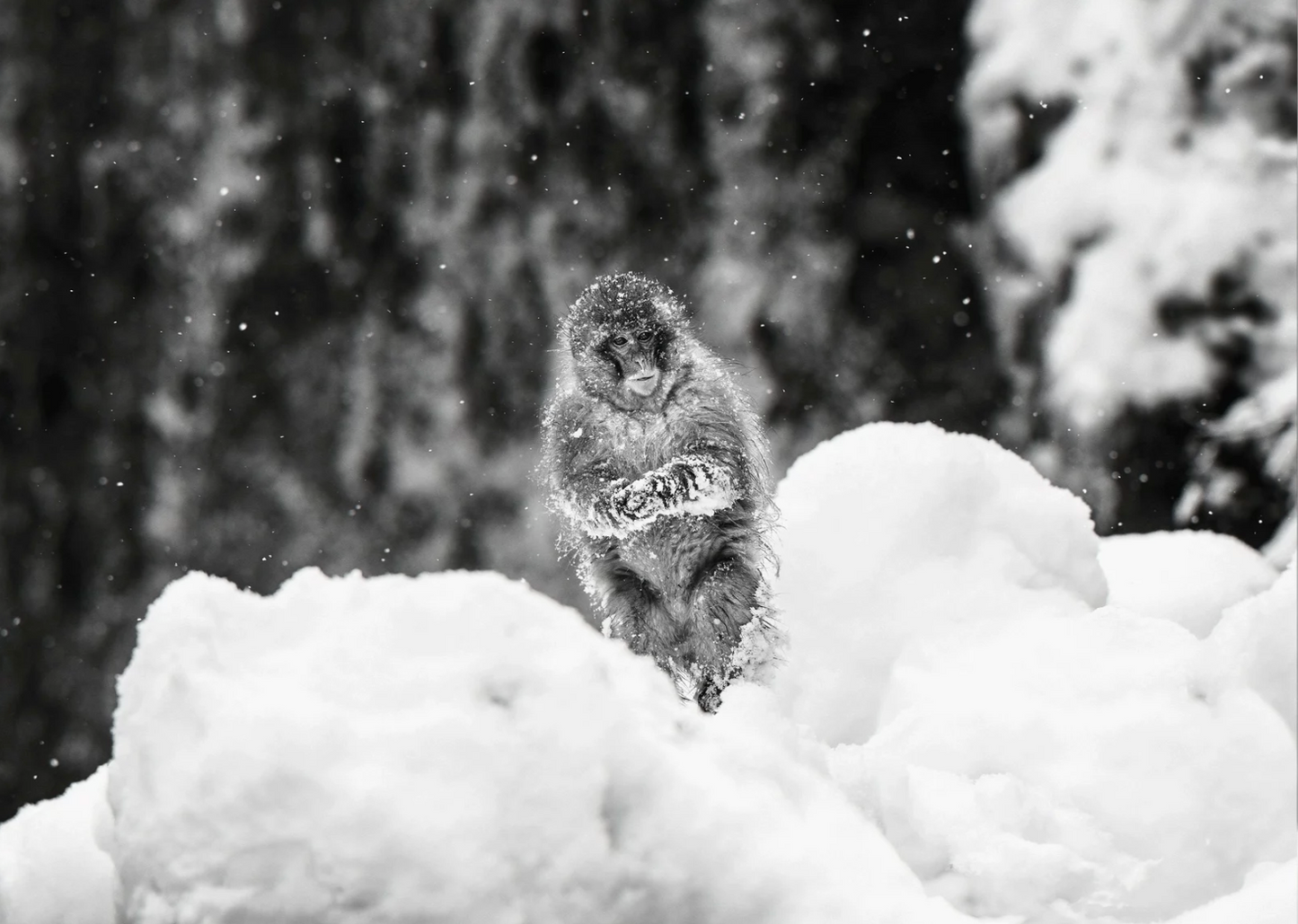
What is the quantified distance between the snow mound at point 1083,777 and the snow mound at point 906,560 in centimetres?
23

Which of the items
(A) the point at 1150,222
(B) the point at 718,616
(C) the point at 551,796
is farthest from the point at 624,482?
(A) the point at 1150,222

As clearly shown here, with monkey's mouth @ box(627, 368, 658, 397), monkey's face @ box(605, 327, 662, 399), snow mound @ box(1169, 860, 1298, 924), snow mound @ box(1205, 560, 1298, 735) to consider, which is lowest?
snow mound @ box(1169, 860, 1298, 924)

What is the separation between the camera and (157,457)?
13.9 metres

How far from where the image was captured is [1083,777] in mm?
2691

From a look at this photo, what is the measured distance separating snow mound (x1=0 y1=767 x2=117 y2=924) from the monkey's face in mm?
1773

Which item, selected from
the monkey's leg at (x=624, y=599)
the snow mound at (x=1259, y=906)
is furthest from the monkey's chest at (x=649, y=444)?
the snow mound at (x=1259, y=906)

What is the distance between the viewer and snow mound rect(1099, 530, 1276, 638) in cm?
388

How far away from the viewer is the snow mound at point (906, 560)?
11.4 feet

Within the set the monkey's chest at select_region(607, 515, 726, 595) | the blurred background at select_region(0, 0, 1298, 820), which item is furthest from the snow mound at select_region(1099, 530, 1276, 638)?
the blurred background at select_region(0, 0, 1298, 820)

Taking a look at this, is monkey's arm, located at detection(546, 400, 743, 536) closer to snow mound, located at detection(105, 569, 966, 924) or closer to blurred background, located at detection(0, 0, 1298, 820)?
snow mound, located at detection(105, 569, 966, 924)

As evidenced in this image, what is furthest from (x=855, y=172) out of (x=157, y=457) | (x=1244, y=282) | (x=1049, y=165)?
(x=157, y=457)

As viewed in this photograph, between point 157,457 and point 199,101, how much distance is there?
11.8 ft

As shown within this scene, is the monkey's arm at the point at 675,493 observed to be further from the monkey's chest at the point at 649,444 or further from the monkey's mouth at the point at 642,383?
the monkey's mouth at the point at 642,383

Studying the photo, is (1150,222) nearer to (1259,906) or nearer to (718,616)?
(718,616)
